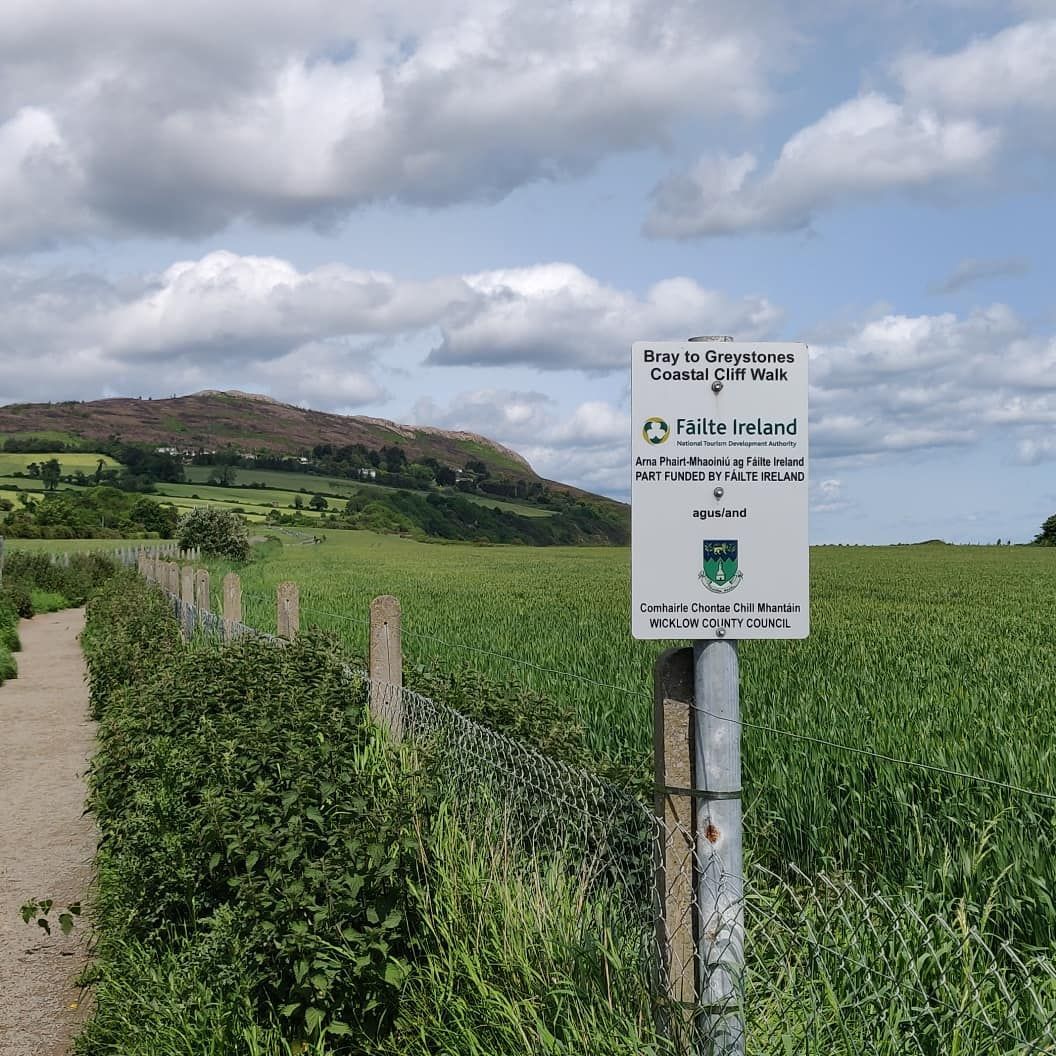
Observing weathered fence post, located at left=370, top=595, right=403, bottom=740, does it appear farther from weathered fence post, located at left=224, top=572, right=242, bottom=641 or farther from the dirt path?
weathered fence post, located at left=224, top=572, right=242, bottom=641

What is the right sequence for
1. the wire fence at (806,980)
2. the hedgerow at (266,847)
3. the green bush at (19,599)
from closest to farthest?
the wire fence at (806,980), the hedgerow at (266,847), the green bush at (19,599)

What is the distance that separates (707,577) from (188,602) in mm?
15187

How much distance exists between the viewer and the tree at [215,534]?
6116 cm

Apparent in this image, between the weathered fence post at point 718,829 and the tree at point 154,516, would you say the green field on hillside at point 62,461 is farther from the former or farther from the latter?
the weathered fence post at point 718,829

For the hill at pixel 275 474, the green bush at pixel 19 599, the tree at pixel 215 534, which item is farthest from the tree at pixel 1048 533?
the green bush at pixel 19 599

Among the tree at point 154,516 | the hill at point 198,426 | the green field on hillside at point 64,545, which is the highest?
the hill at point 198,426

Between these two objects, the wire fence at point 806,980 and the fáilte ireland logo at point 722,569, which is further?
the fáilte ireland logo at point 722,569

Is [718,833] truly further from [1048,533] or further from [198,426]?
[198,426]

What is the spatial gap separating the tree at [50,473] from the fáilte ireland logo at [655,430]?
108m

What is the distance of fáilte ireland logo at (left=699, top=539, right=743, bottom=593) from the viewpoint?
3.32 meters

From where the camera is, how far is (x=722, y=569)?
3332 millimetres

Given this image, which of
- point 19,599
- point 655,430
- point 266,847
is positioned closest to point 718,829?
point 655,430

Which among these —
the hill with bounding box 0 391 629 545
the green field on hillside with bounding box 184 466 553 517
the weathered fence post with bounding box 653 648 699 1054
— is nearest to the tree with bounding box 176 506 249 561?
the hill with bounding box 0 391 629 545

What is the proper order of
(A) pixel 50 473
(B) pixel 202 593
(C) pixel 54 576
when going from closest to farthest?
(B) pixel 202 593 < (C) pixel 54 576 < (A) pixel 50 473
